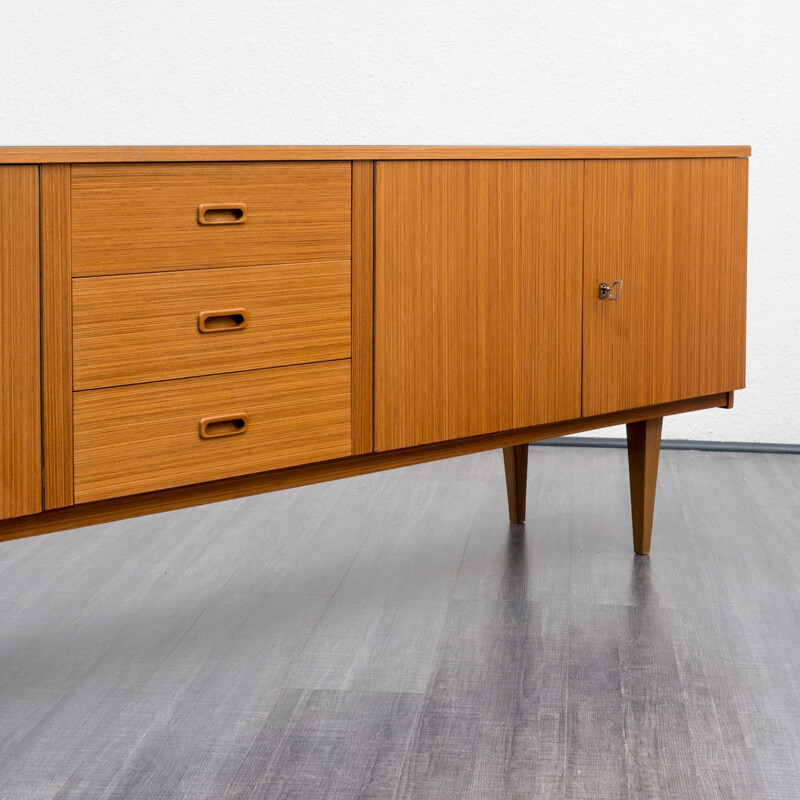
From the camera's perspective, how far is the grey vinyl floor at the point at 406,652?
136 cm

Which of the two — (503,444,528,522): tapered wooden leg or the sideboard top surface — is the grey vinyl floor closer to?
(503,444,528,522): tapered wooden leg

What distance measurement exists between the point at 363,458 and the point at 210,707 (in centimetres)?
42

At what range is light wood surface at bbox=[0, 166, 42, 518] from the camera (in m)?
1.29

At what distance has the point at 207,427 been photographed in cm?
149

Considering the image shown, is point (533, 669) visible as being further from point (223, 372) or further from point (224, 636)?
point (223, 372)

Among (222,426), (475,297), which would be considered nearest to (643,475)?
(475,297)

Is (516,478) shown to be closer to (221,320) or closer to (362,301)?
(362,301)

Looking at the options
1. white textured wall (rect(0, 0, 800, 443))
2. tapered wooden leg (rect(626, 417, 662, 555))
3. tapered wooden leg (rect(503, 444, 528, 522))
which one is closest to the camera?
tapered wooden leg (rect(626, 417, 662, 555))

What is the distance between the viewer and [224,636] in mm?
1771

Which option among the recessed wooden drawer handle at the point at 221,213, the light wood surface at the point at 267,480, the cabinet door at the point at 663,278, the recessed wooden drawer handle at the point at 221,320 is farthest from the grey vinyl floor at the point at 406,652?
the recessed wooden drawer handle at the point at 221,213

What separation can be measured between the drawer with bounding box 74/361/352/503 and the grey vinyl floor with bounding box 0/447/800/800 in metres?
0.33

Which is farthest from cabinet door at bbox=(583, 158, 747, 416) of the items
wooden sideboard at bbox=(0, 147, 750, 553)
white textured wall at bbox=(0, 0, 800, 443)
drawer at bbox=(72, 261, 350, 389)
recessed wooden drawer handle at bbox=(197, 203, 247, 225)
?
white textured wall at bbox=(0, 0, 800, 443)

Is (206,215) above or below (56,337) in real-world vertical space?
above
